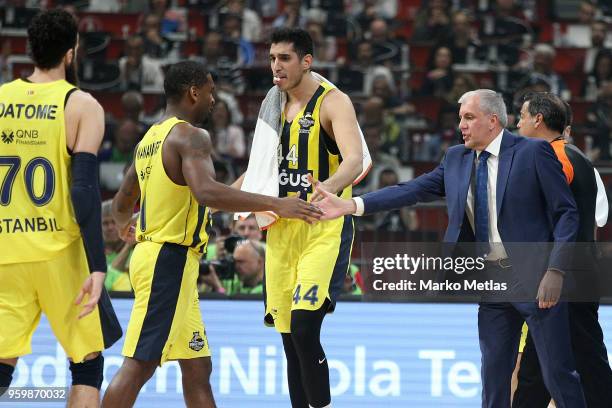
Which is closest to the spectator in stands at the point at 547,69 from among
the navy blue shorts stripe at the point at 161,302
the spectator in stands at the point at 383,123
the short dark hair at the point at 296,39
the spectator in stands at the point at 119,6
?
the spectator in stands at the point at 383,123

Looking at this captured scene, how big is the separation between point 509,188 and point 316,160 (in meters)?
1.20

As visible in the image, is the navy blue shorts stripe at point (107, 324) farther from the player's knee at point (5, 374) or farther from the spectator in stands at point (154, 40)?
the spectator in stands at point (154, 40)

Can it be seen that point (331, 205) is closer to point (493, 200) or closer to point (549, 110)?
point (493, 200)

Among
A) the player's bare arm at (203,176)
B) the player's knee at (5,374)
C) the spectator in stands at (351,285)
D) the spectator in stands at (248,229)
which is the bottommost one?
the spectator in stands at (351,285)

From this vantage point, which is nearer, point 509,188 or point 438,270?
point 509,188

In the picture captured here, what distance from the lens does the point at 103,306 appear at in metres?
4.98

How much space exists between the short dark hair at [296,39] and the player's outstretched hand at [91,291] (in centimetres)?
215

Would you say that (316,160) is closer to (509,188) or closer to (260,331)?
(509,188)

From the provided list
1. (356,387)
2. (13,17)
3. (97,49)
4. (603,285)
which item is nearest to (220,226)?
(356,387)

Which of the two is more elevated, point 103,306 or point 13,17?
point 13,17

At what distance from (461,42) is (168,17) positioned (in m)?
4.46

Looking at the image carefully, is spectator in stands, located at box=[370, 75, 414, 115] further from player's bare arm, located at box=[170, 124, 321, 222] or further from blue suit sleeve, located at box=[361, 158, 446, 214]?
player's bare arm, located at box=[170, 124, 321, 222]

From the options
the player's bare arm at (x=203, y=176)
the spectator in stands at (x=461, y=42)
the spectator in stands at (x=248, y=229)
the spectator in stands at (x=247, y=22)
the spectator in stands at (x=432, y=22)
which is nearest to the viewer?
the player's bare arm at (x=203, y=176)

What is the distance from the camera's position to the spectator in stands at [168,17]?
15352 millimetres
